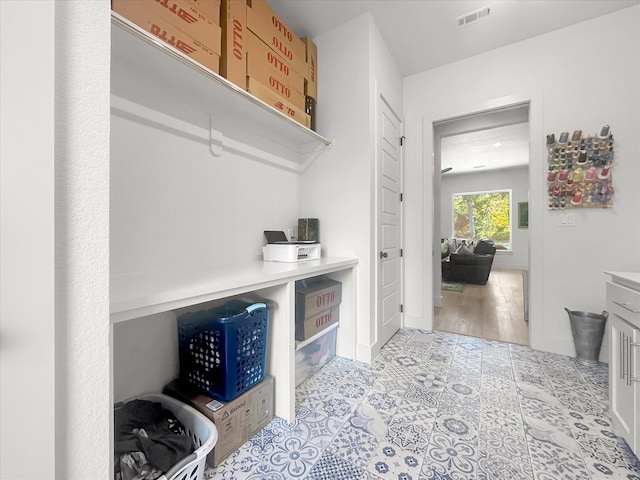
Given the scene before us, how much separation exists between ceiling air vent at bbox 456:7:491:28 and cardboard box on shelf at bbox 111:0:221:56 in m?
1.83

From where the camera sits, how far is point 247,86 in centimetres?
151

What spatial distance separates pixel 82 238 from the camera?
1.78 ft

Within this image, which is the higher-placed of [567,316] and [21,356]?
[21,356]

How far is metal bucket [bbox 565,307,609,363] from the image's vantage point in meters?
1.91

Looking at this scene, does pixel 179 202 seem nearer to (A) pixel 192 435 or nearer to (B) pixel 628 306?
(A) pixel 192 435

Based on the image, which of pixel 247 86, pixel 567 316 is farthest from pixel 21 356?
pixel 567 316

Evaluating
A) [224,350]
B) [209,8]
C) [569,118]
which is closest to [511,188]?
[569,118]

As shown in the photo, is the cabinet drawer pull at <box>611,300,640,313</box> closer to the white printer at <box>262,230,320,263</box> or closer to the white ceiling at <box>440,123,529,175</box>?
the white printer at <box>262,230,320,263</box>

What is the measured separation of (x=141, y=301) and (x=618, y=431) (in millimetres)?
2043

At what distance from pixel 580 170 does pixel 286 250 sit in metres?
2.31

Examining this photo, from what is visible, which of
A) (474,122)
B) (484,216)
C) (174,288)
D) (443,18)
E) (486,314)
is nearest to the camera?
(174,288)

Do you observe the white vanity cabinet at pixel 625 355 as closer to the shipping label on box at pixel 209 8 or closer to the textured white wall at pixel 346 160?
the textured white wall at pixel 346 160

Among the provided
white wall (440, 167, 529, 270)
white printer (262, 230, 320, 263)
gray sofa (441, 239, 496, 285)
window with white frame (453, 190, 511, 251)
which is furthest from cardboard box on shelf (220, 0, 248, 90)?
window with white frame (453, 190, 511, 251)

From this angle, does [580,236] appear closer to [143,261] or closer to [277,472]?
[277,472]
